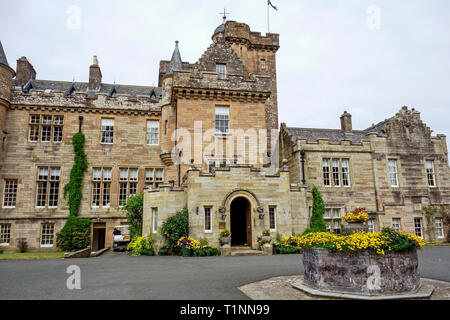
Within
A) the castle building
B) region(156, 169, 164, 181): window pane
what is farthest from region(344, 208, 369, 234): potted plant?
region(156, 169, 164, 181): window pane

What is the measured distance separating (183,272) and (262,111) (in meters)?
14.7

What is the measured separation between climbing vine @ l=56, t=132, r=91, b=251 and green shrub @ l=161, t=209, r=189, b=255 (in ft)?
30.7

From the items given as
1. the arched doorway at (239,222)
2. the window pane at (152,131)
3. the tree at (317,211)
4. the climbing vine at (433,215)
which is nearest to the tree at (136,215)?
the arched doorway at (239,222)

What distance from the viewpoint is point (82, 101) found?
25219 millimetres

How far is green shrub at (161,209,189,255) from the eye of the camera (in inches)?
659

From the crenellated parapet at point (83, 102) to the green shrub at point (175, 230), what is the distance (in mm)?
12031

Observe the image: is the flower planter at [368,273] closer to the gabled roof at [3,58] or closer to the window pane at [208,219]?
the window pane at [208,219]

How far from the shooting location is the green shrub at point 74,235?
22688 mm

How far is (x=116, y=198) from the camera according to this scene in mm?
24594

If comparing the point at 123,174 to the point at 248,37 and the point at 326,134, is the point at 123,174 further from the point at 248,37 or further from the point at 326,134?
the point at 326,134

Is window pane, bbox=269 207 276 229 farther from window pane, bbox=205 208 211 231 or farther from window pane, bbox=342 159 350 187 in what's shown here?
window pane, bbox=342 159 350 187

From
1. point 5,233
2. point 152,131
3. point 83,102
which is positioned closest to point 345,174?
point 152,131
